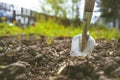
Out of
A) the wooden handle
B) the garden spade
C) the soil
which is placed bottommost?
the soil

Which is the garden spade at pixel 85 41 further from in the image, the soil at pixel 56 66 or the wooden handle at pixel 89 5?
the soil at pixel 56 66

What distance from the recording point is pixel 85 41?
375 cm

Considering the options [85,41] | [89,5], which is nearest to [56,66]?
[85,41]

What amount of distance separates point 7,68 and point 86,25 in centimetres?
110

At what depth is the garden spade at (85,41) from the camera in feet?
11.9

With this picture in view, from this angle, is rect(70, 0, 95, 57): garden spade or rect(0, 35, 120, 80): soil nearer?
rect(0, 35, 120, 80): soil

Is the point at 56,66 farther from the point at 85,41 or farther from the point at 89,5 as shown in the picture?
the point at 89,5

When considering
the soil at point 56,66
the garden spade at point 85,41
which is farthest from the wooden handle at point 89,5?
the soil at point 56,66

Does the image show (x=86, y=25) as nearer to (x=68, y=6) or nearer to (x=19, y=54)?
(x=19, y=54)

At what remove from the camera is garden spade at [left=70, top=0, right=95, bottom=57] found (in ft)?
11.9

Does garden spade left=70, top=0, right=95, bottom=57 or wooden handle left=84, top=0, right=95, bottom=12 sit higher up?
wooden handle left=84, top=0, right=95, bottom=12

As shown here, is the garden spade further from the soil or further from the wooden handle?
the soil

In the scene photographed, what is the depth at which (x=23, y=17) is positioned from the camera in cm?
1570

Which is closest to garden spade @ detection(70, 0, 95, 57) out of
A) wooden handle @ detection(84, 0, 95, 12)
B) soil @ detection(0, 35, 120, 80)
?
wooden handle @ detection(84, 0, 95, 12)
